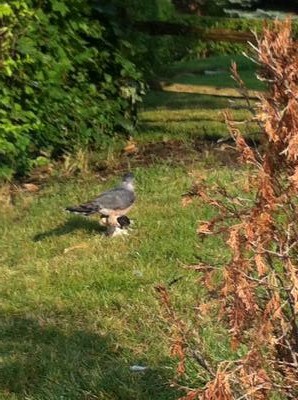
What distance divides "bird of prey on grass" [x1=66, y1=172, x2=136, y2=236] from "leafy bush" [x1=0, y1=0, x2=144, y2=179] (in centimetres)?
226

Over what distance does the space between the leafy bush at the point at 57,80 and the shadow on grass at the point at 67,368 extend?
13.3ft

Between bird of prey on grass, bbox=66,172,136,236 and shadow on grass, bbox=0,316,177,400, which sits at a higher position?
shadow on grass, bbox=0,316,177,400

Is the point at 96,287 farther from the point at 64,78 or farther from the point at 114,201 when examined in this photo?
the point at 64,78

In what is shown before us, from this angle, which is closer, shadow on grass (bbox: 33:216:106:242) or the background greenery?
shadow on grass (bbox: 33:216:106:242)

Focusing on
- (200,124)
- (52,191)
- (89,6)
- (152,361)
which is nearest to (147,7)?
(200,124)

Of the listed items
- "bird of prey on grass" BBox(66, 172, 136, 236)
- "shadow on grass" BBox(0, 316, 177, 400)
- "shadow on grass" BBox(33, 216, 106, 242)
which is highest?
"shadow on grass" BBox(0, 316, 177, 400)

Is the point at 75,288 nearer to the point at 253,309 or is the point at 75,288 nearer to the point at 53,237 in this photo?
the point at 53,237

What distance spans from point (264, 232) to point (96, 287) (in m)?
3.53

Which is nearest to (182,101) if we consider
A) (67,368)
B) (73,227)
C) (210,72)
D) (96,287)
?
(210,72)

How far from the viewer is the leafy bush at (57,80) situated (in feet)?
33.0

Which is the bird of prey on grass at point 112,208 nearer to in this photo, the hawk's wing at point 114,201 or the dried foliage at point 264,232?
the hawk's wing at point 114,201

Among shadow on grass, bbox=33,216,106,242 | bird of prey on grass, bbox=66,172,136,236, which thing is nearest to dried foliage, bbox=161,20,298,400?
bird of prey on grass, bbox=66,172,136,236

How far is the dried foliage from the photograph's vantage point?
3209 millimetres

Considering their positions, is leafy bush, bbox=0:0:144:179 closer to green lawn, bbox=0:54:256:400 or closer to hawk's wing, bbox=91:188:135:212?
green lawn, bbox=0:54:256:400
